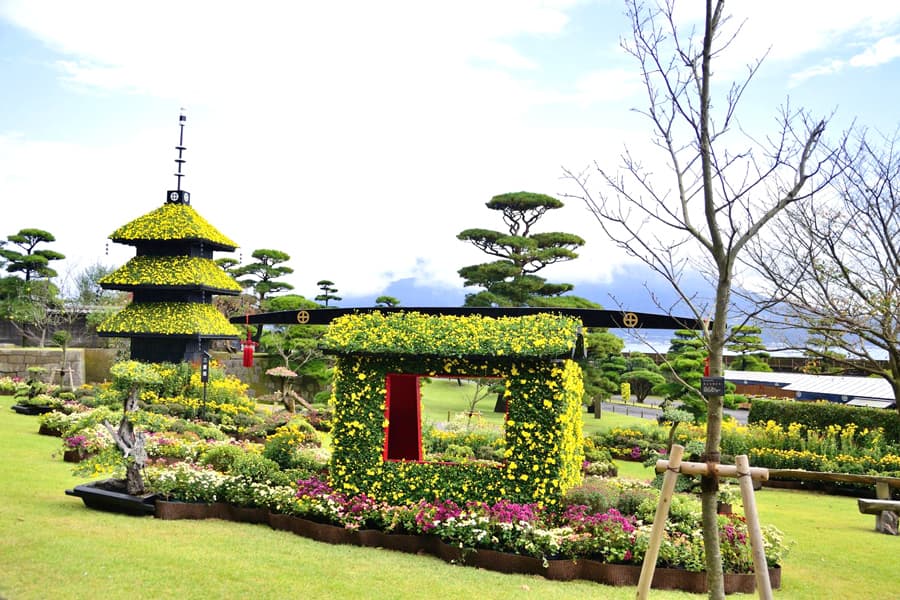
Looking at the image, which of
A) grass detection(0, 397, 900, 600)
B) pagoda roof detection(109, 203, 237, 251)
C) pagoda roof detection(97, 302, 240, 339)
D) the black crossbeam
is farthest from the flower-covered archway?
pagoda roof detection(109, 203, 237, 251)

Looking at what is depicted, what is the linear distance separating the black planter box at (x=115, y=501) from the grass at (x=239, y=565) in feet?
0.65

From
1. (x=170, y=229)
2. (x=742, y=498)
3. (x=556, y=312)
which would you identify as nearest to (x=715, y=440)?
(x=742, y=498)

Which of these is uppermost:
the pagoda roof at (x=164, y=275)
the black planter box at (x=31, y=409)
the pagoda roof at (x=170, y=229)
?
the pagoda roof at (x=170, y=229)

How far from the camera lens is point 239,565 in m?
7.89

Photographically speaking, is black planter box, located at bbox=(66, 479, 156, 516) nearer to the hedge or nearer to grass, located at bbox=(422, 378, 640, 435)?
grass, located at bbox=(422, 378, 640, 435)

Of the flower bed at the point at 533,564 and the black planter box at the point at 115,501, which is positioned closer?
the flower bed at the point at 533,564

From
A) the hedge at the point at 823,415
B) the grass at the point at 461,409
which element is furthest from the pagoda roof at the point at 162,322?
the hedge at the point at 823,415

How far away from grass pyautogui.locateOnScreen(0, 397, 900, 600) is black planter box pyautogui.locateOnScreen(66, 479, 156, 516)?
197mm

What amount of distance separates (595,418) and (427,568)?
22.0 m

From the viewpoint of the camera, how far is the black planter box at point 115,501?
10.2 meters

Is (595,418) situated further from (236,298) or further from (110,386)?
(236,298)

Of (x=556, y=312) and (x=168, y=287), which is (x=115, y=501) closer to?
(x=556, y=312)

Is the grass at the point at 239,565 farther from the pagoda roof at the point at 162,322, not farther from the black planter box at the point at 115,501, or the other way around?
the pagoda roof at the point at 162,322

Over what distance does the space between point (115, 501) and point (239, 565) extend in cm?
350
